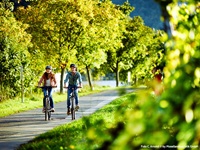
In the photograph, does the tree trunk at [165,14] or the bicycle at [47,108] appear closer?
the tree trunk at [165,14]

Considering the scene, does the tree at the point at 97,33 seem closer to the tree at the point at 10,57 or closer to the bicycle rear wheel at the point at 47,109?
the tree at the point at 10,57

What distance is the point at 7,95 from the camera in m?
27.1

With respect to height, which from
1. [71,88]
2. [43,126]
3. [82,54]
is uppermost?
[82,54]

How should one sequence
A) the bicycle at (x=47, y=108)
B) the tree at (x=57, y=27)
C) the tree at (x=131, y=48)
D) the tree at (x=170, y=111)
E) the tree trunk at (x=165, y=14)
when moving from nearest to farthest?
the tree at (x=170, y=111), the tree trunk at (x=165, y=14), the bicycle at (x=47, y=108), the tree at (x=57, y=27), the tree at (x=131, y=48)

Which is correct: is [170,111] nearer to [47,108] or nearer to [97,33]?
[47,108]

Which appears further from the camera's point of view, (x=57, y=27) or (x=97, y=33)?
(x=97, y=33)

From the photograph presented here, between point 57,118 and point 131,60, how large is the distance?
167 feet

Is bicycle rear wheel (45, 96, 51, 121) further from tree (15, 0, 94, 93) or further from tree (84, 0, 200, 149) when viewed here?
tree (15, 0, 94, 93)

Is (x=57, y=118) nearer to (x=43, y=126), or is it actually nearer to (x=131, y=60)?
Result: (x=43, y=126)

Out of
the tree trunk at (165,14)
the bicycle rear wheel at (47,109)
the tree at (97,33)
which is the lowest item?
the bicycle rear wheel at (47,109)

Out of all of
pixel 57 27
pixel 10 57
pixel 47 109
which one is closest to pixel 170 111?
pixel 47 109

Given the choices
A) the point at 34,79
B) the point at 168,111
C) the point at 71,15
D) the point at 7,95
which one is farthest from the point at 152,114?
the point at 71,15

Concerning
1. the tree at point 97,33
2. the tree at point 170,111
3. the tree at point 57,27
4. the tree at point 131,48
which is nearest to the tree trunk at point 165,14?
the tree at point 170,111

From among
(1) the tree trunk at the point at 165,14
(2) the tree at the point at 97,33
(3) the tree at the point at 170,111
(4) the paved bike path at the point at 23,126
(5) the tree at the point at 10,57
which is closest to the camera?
(3) the tree at the point at 170,111
